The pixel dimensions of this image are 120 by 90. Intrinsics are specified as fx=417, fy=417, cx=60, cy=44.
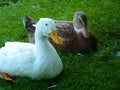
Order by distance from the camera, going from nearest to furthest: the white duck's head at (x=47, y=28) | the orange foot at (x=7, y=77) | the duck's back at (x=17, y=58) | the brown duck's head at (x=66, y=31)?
the white duck's head at (x=47, y=28) < the duck's back at (x=17, y=58) < the orange foot at (x=7, y=77) < the brown duck's head at (x=66, y=31)

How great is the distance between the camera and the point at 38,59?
648 cm

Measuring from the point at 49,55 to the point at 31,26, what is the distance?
1659mm

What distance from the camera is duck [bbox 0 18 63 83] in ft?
21.1

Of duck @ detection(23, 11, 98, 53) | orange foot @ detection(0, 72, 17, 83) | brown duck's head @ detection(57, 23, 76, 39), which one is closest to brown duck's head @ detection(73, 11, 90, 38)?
duck @ detection(23, 11, 98, 53)

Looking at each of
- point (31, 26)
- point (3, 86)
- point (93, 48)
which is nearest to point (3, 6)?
point (31, 26)

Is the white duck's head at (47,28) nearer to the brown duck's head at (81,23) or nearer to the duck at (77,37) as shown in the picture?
the duck at (77,37)

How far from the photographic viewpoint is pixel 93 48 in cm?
771

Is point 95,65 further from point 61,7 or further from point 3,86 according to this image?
point 61,7

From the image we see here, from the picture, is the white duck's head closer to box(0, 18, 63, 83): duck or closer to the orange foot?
box(0, 18, 63, 83): duck

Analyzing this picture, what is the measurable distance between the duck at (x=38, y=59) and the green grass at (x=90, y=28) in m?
0.14

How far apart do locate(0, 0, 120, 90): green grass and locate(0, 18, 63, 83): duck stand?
0.14 meters

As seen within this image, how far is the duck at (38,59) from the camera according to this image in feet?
21.1

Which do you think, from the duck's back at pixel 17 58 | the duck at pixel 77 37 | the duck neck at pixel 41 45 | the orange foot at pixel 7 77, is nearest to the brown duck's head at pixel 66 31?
the duck at pixel 77 37

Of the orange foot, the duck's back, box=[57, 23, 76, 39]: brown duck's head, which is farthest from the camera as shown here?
box=[57, 23, 76, 39]: brown duck's head
